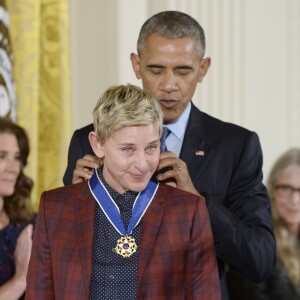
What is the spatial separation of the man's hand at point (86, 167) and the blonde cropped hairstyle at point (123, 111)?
4.4 inches

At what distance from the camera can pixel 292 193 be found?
121 inches

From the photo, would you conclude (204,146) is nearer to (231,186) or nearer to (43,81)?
(231,186)

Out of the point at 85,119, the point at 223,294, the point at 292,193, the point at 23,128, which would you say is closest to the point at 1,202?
the point at 23,128

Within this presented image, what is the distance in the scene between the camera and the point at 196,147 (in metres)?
2.45

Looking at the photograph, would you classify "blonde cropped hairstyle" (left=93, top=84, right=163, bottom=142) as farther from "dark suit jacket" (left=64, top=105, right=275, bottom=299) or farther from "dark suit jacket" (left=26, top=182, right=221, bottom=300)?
"dark suit jacket" (left=64, top=105, right=275, bottom=299)

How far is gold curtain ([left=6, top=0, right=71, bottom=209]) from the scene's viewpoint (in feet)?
12.4

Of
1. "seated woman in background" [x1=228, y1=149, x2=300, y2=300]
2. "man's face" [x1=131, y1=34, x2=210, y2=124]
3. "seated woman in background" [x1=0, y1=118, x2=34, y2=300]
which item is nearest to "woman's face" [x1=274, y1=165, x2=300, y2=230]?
"seated woman in background" [x1=228, y1=149, x2=300, y2=300]

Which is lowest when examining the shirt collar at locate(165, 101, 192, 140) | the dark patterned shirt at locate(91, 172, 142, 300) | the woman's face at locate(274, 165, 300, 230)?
the woman's face at locate(274, 165, 300, 230)

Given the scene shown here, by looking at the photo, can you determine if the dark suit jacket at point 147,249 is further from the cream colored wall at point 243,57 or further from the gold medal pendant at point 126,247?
the cream colored wall at point 243,57

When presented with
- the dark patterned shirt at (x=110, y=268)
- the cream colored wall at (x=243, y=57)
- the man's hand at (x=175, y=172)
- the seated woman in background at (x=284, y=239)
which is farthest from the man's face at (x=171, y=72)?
the cream colored wall at (x=243, y=57)

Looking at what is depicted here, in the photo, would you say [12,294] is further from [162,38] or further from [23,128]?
[162,38]

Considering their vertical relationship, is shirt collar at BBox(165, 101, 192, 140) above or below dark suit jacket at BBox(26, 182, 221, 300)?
above

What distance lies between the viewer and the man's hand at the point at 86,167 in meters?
2.19

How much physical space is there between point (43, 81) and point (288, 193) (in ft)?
4.13
